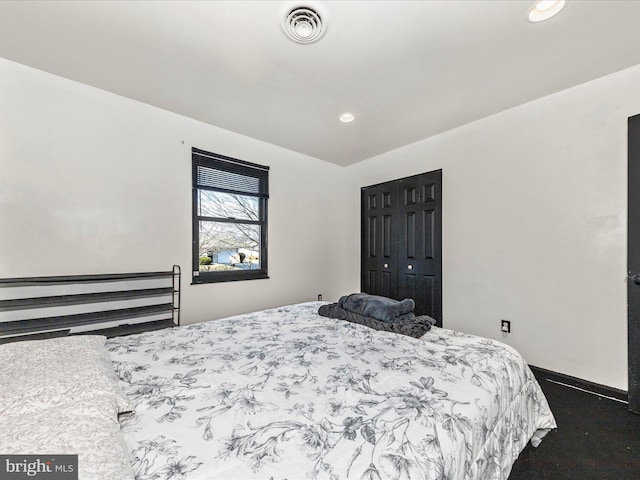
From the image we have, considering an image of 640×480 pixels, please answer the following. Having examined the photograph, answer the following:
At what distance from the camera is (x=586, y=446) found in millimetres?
1616

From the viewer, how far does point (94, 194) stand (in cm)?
229

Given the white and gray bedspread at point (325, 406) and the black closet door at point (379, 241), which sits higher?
the black closet door at point (379, 241)

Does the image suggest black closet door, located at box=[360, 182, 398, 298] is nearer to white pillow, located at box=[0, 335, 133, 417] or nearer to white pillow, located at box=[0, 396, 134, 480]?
white pillow, located at box=[0, 335, 133, 417]

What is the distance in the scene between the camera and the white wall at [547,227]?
214 cm

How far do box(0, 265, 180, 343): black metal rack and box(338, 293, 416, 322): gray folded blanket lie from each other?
1.66 meters

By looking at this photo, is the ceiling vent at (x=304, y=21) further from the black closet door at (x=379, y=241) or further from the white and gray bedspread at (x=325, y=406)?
the black closet door at (x=379, y=241)

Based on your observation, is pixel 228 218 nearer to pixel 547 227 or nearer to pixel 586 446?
pixel 547 227

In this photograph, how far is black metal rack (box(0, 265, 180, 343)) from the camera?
1.97 m

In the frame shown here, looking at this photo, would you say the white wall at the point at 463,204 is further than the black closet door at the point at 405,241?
No

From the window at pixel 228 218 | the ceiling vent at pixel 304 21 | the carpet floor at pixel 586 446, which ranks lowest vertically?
the carpet floor at pixel 586 446

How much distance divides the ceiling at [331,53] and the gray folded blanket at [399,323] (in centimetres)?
177

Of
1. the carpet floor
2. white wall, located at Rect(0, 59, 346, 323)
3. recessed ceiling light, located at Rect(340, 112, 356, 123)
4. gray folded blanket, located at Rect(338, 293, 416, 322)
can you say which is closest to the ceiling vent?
recessed ceiling light, located at Rect(340, 112, 356, 123)

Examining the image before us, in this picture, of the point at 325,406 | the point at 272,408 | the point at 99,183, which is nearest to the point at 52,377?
the point at 272,408

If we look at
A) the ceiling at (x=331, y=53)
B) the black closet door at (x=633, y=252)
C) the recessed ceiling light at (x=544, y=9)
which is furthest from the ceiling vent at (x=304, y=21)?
the black closet door at (x=633, y=252)
